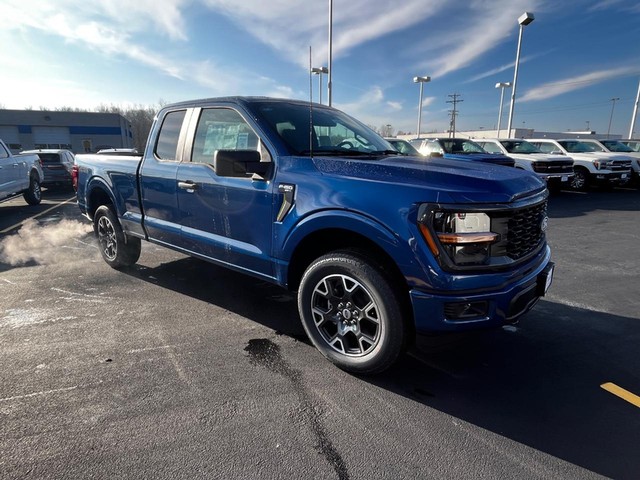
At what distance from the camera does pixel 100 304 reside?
163 inches

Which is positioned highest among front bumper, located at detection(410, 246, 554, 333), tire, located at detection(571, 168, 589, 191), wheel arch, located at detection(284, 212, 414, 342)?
wheel arch, located at detection(284, 212, 414, 342)

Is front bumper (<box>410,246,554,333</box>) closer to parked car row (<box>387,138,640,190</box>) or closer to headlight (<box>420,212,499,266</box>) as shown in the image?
headlight (<box>420,212,499,266</box>)

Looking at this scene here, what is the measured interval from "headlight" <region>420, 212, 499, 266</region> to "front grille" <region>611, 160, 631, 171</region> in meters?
14.9

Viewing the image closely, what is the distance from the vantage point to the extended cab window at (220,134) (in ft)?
11.3

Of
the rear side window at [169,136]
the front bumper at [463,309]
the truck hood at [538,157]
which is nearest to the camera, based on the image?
the front bumper at [463,309]

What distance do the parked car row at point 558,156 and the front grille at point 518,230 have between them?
8.82m

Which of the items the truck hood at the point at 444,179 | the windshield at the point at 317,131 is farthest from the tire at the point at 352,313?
the windshield at the point at 317,131

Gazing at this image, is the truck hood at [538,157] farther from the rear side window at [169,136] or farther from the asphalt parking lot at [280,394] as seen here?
the rear side window at [169,136]

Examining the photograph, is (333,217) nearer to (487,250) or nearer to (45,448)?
(487,250)

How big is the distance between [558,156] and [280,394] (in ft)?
45.2

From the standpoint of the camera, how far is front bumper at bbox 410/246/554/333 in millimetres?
2330

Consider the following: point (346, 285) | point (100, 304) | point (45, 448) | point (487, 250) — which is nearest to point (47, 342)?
point (100, 304)

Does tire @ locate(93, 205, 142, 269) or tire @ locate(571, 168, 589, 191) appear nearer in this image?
tire @ locate(93, 205, 142, 269)

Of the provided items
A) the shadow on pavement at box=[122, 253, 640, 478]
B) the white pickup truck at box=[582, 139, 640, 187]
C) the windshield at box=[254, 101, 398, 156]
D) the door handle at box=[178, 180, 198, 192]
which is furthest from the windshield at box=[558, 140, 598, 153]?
the door handle at box=[178, 180, 198, 192]
